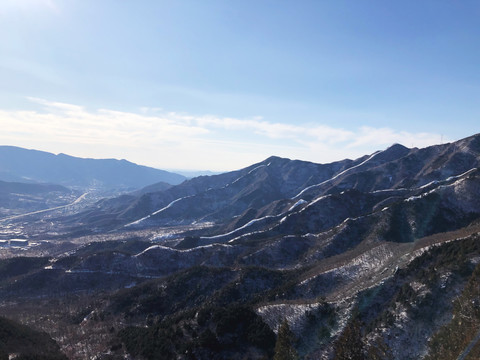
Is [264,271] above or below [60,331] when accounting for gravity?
above

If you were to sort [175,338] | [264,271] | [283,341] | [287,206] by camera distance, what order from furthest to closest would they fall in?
[287,206]
[264,271]
[175,338]
[283,341]

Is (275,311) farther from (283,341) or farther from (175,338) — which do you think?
(283,341)

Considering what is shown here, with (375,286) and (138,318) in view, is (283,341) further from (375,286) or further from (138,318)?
(138,318)

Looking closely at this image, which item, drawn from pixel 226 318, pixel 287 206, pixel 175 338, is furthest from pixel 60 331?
pixel 287 206

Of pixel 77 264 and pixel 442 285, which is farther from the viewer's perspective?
pixel 77 264

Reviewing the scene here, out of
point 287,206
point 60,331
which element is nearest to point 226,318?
point 60,331

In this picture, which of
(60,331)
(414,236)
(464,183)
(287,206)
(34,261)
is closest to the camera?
(60,331)

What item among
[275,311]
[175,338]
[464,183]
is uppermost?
[464,183]
